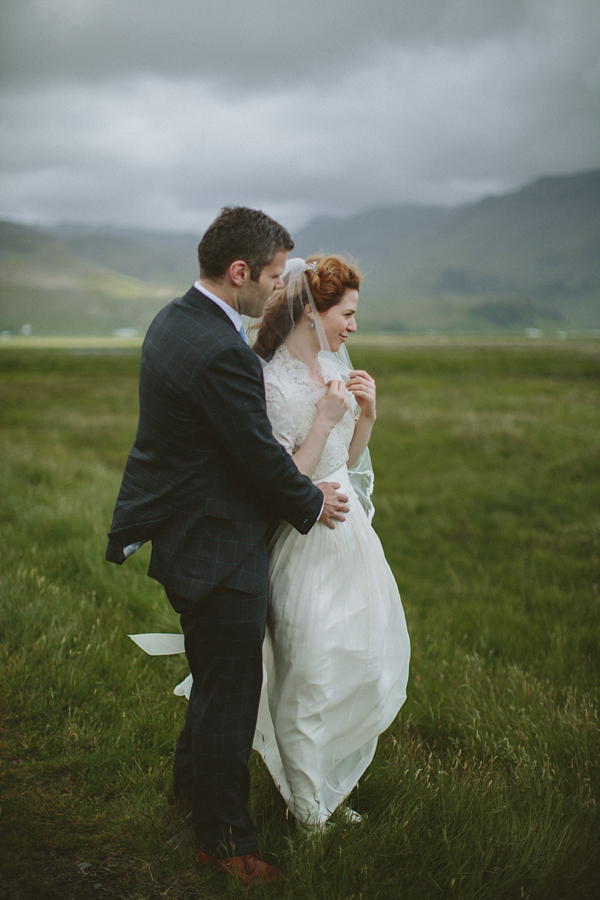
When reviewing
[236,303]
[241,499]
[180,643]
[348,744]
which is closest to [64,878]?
[180,643]

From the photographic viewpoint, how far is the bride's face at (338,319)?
362 centimetres

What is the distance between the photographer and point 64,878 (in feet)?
10.1

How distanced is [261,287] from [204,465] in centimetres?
85

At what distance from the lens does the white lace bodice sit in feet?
11.1

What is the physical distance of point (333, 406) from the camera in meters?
3.32

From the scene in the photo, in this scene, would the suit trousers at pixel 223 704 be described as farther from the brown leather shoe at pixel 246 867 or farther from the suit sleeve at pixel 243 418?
the suit sleeve at pixel 243 418

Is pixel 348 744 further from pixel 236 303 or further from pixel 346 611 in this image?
pixel 236 303

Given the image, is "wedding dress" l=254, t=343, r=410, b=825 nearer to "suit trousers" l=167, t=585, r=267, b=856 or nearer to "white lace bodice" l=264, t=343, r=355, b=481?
"white lace bodice" l=264, t=343, r=355, b=481

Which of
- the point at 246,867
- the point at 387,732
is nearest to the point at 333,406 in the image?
the point at 246,867

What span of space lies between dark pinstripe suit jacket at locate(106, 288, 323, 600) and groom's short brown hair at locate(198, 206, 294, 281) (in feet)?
0.57

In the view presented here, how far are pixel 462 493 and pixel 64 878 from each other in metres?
10.7

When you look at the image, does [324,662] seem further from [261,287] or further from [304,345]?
[261,287]

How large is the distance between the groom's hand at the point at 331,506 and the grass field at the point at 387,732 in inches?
58.0

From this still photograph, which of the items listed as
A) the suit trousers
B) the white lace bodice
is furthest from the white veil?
the suit trousers
